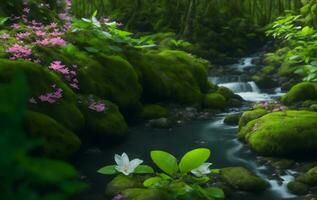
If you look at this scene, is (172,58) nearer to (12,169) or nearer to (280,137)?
(280,137)

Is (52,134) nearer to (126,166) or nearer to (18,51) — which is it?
(18,51)

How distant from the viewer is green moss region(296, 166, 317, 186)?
5156 millimetres

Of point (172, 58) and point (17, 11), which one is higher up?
point (17, 11)

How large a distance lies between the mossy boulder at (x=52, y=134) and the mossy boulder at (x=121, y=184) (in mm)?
842

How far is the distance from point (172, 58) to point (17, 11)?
12.7 feet

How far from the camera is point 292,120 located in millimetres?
6746

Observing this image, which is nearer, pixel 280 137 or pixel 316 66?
pixel 316 66

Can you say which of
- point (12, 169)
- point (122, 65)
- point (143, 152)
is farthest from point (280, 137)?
point (12, 169)

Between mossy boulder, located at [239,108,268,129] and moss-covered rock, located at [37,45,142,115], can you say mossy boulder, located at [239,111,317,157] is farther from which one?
moss-covered rock, located at [37,45,142,115]

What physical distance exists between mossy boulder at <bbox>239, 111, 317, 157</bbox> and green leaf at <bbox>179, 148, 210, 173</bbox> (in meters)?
3.41

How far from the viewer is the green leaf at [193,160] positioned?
3.06m

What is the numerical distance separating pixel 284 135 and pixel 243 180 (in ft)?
4.90

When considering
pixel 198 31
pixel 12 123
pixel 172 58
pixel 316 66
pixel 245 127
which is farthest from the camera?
pixel 198 31

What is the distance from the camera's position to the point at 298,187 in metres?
5.07
